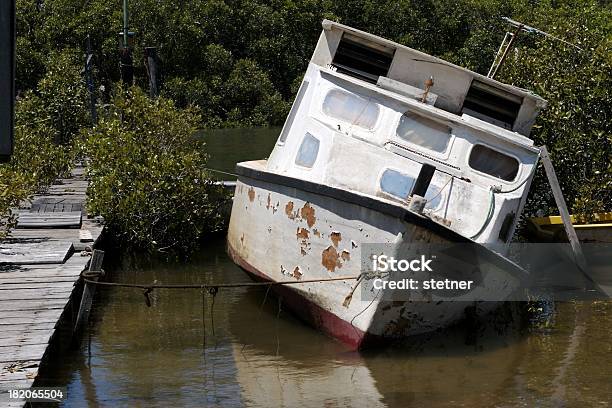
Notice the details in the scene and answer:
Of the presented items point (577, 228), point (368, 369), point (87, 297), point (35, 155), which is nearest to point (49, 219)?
point (35, 155)

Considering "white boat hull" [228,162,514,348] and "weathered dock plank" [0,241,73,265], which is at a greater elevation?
"white boat hull" [228,162,514,348]

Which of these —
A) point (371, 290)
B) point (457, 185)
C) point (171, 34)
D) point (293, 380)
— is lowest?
point (171, 34)

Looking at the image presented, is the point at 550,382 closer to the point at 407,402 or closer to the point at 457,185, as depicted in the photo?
the point at 407,402

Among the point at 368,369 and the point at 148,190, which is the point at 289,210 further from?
A: the point at 148,190

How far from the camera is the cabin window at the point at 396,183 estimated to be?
1169 cm

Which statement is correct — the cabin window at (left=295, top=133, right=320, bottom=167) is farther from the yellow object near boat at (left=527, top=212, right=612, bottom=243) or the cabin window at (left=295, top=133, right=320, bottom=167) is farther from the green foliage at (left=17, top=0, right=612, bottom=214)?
the green foliage at (left=17, top=0, right=612, bottom=214)

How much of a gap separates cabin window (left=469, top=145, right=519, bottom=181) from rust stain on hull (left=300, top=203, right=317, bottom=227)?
2220 mm

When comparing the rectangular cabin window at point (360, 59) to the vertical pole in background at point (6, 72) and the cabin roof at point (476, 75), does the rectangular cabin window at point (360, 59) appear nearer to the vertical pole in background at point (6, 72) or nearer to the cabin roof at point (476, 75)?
the cabin roof at point (476, 75)

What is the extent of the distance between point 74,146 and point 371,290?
13257 mm

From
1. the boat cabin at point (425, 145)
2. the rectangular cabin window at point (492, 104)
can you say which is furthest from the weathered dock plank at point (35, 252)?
the rectangular cabin window at point (492, 104)

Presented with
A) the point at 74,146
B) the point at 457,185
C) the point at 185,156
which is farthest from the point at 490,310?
the point at 74,146

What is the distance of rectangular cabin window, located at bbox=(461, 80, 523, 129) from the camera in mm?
13703

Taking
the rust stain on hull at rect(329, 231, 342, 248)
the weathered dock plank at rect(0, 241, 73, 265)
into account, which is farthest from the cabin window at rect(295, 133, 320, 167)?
the weathered dock plank at rect(0, 241, 73, 265)

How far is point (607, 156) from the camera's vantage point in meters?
16.9
